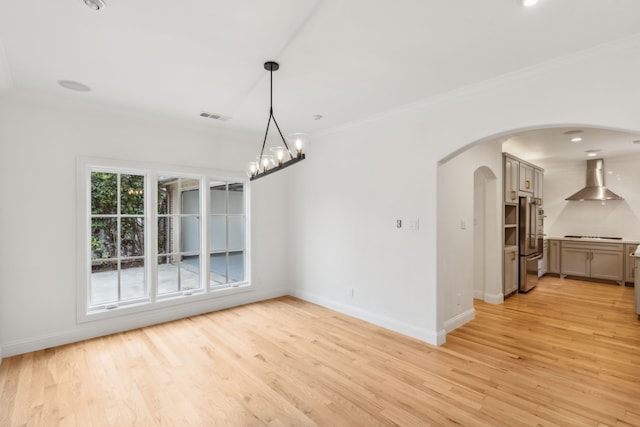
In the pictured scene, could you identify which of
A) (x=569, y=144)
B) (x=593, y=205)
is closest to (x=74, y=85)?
(x=569, y=144)

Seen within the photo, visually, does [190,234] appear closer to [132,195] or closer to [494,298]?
[132,195]

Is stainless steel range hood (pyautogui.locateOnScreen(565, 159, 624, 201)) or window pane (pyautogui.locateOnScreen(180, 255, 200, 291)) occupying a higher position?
stainless steel range hood (pyautogui.locateOnScreen(565, 159, 624, 201))

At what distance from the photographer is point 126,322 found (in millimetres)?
4082

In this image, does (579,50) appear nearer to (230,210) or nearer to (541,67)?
(541,67)

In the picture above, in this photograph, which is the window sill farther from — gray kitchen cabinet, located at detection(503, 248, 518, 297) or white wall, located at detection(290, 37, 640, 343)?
gray kitchen cabinet, located at detection(503, 248, 518, 297)

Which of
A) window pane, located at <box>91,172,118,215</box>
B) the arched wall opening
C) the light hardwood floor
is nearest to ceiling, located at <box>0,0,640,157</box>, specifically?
the arched wall opening

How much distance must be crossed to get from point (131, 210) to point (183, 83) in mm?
2044

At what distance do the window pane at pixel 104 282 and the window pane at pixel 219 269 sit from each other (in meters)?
1.35

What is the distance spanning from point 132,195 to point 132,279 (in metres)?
1.16

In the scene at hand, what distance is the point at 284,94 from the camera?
11.5ft

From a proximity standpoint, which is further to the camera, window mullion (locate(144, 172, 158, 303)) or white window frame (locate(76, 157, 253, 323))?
window mullion (locate(144, 172, 158, 303))

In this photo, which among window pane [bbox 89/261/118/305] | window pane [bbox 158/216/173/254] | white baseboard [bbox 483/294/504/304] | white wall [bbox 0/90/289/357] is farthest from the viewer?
white baseboard [bbox 483/294/504/304]

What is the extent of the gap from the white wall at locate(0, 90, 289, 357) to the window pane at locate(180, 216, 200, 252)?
962 mm

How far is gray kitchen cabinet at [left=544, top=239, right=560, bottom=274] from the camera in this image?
7.36 m
